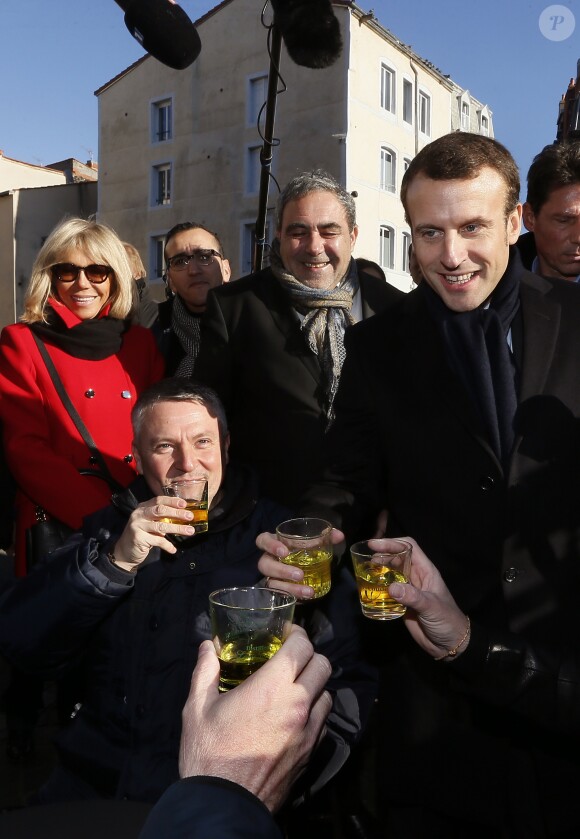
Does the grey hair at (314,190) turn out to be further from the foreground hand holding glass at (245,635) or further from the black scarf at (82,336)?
Result: the foreground hand holding glass at (245,635)

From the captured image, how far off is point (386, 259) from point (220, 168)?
6.53m

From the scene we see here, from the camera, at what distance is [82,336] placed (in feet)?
11.9

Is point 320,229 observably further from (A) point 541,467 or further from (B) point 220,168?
(B) point 220,168

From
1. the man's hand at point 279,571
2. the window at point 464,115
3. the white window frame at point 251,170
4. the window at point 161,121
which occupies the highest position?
the window at point 464,115

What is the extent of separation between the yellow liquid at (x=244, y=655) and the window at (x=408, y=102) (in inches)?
1110

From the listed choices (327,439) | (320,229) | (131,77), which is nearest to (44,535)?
(327,439)

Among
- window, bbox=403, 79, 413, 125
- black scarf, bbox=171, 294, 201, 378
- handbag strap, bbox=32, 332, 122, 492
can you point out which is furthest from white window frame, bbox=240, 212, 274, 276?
handbag strap, bbox=32, 332, 122, 492

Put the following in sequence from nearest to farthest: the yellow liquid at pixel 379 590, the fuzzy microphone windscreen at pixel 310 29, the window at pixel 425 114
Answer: the yellow liquid at pixel 379 590 → the fuzzy microphone windscreen at pixel 310 29 → the window at pixel 425 114

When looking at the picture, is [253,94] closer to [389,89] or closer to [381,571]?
[389,89]

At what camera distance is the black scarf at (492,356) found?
6.78ft

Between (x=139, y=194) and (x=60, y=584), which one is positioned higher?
(x=139, y=194)

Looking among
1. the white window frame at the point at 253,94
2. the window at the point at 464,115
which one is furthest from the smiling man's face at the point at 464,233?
the window at the point at 464,115

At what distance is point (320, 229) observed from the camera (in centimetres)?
348

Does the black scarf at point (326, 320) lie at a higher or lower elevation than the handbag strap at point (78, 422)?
higher
